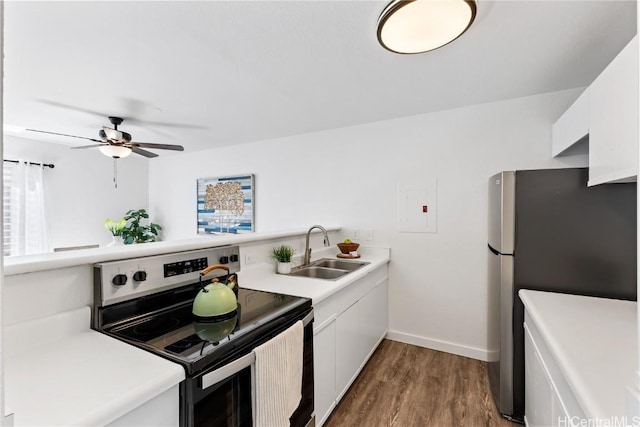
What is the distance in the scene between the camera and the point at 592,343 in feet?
3.84

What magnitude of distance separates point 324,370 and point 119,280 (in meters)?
1.17

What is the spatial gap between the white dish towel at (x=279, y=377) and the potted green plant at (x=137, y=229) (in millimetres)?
4048

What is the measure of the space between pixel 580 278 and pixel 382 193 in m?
1.70

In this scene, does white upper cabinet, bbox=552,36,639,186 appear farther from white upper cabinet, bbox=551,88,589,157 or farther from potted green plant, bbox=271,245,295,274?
potted green plant, bbox=271,245,295,274

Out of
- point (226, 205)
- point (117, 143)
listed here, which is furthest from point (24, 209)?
point (226, 205)

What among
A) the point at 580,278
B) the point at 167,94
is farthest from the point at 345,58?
the point at 580,278

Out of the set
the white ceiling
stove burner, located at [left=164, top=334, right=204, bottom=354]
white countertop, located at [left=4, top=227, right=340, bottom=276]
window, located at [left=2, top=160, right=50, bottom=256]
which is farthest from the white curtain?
stove burner, located at [left=164, top=334, right=204, bottom=354]

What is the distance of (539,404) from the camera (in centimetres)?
144

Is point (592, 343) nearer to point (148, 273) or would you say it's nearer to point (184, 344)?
point (184, 344)

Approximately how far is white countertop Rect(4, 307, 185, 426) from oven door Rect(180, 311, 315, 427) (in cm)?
8

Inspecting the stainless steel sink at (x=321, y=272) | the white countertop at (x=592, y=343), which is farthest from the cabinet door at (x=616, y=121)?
the stainless steel sink at (x=321, y=272)

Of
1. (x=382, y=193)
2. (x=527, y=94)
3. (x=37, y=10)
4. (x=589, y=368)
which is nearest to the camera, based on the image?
(x=589, y=368)

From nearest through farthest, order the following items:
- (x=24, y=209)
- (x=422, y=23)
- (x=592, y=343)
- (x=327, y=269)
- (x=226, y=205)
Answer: (x=592, y=343), (x=422, y=23), (x=327, y=269), (x=24, y=209), (x=226, y=205)

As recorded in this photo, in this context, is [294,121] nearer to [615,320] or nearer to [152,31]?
[152,31]
